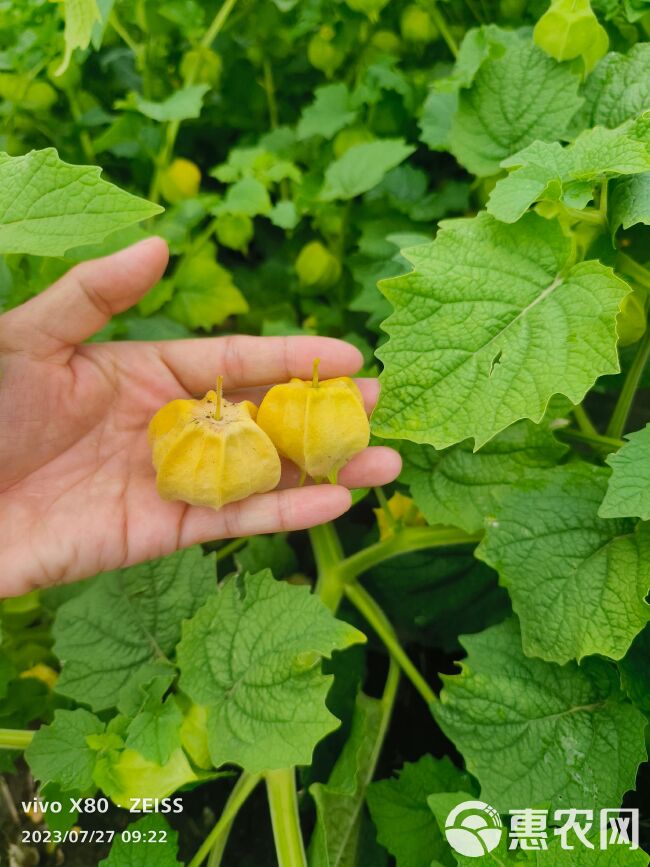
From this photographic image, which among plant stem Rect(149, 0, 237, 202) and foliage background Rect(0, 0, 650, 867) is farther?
plant stem Rect(149, 0, 237, 202)

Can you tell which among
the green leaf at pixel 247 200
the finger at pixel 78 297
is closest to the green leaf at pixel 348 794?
the finger at pixel 78 297

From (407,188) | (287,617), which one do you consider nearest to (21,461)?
(287,617)

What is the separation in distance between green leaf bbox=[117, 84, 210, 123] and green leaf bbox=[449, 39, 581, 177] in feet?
1.36

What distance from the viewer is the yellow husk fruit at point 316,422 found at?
3.12ft

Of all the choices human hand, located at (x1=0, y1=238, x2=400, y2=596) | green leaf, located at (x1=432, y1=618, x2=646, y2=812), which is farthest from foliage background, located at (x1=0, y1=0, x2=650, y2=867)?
human hand, located at (x1=0, y1=238, x2=400, y2=596)

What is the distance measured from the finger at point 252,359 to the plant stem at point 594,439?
1.02 ft

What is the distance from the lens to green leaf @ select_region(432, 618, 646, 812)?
0.89 metres

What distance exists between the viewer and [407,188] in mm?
1292

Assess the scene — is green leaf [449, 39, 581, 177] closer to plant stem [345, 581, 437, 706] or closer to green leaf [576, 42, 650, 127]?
green leaf [576, 42, 650, 127]

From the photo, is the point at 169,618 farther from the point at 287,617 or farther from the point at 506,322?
the point at 506,322

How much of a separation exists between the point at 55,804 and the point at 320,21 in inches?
50.9

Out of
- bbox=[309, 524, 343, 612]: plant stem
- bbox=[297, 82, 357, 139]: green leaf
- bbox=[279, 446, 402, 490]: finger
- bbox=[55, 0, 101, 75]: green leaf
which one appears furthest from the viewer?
bbox=[297, 82, 357, 139]: green leaf
